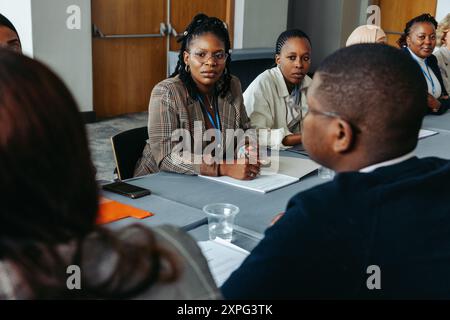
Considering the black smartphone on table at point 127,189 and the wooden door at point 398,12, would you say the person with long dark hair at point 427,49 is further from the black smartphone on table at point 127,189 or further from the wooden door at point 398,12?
the wooden door at point 398,12

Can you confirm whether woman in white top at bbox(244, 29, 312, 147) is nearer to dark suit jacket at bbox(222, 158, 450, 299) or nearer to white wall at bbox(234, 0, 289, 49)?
dark suit jacket at bbox(222, 158, 450, 299)

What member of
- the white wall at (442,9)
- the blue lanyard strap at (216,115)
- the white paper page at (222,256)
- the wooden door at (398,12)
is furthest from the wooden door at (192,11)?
the white paper page at (222,256)

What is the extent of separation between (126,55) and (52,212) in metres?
5.22

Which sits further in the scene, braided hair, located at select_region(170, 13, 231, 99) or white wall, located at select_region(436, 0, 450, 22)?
white wall, located at select_region(436, 0, 450, 22)

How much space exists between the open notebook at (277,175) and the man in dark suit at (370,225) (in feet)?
2.78

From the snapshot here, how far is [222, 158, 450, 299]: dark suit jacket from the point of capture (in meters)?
0.93

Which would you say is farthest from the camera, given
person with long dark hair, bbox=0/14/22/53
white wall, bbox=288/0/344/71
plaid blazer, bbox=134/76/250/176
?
white wall, bbox=288/0/344/71

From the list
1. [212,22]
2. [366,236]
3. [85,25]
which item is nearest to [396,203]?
[366,236]

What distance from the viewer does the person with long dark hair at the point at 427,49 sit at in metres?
3.71

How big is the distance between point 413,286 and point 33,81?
74 centimetres

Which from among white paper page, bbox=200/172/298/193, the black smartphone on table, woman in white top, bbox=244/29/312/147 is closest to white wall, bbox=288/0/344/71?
woman in white top, bbox=244/29/312/147

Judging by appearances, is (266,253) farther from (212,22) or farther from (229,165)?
(212,22)

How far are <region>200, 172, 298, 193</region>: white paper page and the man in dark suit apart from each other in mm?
834

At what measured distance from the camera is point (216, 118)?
7.88ft
